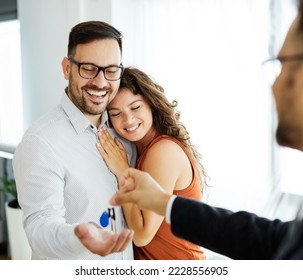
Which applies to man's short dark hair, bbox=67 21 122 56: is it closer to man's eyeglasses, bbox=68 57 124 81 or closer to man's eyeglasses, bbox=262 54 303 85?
man's eyeglasses, bbox=68 57 124 81

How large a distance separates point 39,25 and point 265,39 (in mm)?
641

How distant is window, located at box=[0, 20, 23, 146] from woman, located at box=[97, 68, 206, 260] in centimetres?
55

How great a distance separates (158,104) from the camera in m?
0.92

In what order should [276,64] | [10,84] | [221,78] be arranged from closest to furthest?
[276,64], [221,78], [10,84]

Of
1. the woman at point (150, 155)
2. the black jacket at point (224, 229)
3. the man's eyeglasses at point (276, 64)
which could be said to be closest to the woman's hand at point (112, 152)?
the woman at point (150, 155)

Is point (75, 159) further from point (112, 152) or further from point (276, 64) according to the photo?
point (276, 64)

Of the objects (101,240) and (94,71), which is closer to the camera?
(101,240)

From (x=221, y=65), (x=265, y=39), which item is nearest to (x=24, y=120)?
(x=221, y=65)

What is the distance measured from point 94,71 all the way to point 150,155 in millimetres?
199

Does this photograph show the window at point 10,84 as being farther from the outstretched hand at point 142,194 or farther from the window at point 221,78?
the outstretched hand at point 142,194

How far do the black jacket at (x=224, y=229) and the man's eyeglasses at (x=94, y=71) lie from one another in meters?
0.29

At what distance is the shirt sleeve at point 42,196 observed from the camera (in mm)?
742

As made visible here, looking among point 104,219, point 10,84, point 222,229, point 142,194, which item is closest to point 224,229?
point 222,229

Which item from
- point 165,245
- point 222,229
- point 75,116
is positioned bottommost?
point 165,245
